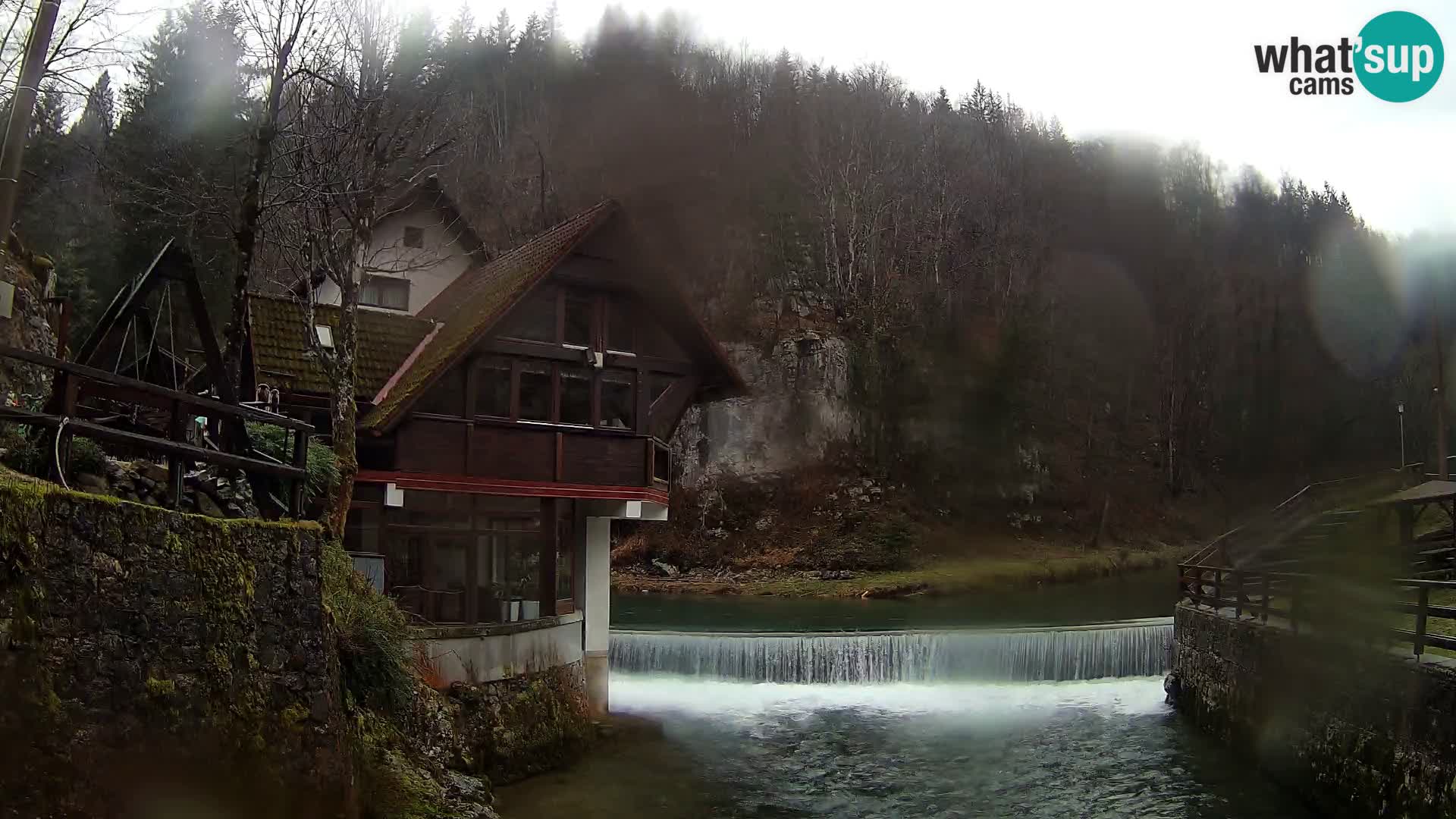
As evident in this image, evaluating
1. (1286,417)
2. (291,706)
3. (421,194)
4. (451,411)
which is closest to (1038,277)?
(1286,417)

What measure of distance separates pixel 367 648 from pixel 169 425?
306 centimetres

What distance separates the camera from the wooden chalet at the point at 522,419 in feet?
56.9

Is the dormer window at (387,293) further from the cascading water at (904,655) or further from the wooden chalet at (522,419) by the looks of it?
the cascading water at (904,655)

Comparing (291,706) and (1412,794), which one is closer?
(291,706)

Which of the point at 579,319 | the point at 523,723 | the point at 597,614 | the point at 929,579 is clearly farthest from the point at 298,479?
the point at 929,579

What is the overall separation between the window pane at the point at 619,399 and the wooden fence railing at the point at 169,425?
8037mm

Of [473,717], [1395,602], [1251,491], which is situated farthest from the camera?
[1251,491]

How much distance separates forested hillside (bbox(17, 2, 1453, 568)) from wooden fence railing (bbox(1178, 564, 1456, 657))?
A: 31.1 m

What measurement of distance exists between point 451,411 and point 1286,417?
209 feet

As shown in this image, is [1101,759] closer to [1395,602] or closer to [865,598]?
[1395,602]

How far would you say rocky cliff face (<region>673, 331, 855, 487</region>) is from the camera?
177 feet

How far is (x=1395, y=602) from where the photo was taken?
13242 mm

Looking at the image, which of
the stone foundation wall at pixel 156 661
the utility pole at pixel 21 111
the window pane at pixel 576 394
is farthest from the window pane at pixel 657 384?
the utility pole at pixel 21 111

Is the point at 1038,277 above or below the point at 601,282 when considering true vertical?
above
